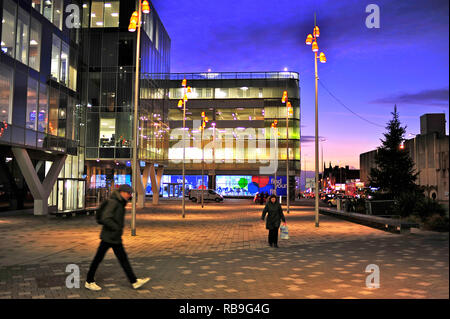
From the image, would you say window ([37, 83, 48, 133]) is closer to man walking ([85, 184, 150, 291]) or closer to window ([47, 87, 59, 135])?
window ([47, 87, 59, 135])

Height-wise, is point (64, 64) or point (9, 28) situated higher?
point (64, 64)

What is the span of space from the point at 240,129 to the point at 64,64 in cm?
4766

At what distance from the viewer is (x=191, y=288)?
782 cm

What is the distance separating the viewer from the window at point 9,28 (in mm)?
24516

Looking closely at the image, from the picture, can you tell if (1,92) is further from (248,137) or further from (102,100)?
(248,137)

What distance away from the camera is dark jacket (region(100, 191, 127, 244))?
7.51m

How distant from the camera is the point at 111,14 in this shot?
40.7m

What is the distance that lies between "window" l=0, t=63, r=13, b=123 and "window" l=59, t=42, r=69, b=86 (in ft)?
23.6

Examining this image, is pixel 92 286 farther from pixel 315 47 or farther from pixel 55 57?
pixel 55 57

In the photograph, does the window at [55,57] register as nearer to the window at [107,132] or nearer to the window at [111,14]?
the window at [107,132]

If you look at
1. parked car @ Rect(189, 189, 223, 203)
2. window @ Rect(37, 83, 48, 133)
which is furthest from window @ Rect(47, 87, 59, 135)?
parked car @ Rect(189, 189, 223, 203)

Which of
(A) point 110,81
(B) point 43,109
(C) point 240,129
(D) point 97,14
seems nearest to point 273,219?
(B) point 43,109
